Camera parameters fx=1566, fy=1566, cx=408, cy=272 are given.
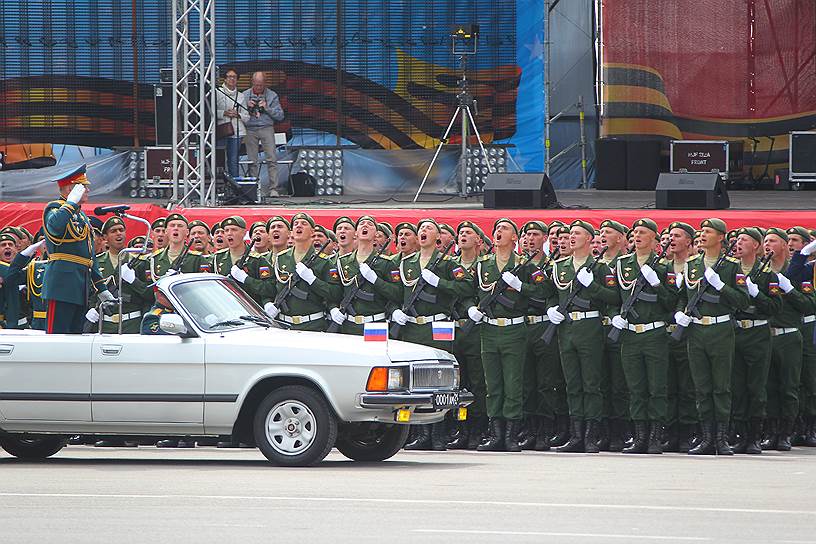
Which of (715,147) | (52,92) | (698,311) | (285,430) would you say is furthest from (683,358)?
(52,92)

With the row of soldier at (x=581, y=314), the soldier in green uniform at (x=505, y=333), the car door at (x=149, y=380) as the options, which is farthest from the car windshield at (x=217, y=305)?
the soldier in green uniform at (x=505, y=333)

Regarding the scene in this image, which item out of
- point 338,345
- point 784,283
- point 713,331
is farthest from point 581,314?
point 338,345

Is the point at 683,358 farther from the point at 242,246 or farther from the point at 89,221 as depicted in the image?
the point at 89,221

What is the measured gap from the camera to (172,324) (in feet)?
35.3

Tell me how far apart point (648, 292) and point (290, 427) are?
134 inches

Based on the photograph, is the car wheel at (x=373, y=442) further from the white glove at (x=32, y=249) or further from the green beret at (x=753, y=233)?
the white glove at (x=32, y=249)

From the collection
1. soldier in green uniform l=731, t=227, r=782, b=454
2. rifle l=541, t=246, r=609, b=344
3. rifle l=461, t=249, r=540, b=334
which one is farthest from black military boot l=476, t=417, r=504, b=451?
soldier in green uniform l=731, t=227, r=782, b=454

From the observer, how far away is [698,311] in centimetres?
1259

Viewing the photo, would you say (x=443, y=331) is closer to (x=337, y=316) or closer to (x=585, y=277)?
(x=337, y=316)

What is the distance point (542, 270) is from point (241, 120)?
10.2m

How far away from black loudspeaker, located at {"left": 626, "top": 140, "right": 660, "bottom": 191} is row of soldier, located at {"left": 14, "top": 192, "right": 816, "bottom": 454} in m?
10.1

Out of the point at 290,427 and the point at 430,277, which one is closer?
the point at 290,427

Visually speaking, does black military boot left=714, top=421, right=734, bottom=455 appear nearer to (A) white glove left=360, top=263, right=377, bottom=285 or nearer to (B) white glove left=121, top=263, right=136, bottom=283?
(A) white glove left=360, top=263, right=377, bottom=285

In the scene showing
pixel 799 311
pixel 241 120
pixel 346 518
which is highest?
pixel 241 120
